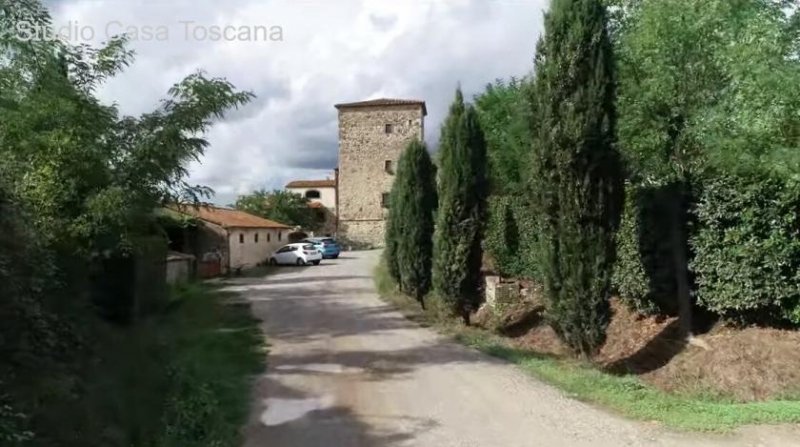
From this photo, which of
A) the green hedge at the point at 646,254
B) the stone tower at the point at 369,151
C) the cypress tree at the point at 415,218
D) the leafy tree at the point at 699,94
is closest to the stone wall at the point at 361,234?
the stone tower at the point at 369,151

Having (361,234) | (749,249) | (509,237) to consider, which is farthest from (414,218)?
(361,234)

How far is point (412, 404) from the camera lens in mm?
7391

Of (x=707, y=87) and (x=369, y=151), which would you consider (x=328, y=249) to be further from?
(x=707, y=87)

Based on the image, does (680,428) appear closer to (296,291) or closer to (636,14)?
(636,14)

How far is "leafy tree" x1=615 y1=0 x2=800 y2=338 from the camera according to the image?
Result: 25.7 feet

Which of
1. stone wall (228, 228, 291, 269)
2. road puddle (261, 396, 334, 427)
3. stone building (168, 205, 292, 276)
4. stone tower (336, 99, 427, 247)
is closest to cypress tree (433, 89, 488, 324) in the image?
road puddle (261, 396, 334, 427)

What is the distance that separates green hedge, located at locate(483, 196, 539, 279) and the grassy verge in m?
6.09

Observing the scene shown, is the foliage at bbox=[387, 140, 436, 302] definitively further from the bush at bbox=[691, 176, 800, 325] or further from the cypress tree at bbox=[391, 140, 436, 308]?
the bush at bbox=[691, 176, 800, 325]

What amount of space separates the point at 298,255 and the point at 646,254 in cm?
2566

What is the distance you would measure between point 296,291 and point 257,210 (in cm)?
3301

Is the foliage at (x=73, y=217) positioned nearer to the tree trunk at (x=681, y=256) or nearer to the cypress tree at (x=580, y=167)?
the cypress tree at (x=580, y=167)

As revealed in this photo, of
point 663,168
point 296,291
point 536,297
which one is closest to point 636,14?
point 663,168

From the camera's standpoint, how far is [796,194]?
8.55 m

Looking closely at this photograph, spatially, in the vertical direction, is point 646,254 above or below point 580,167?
below
